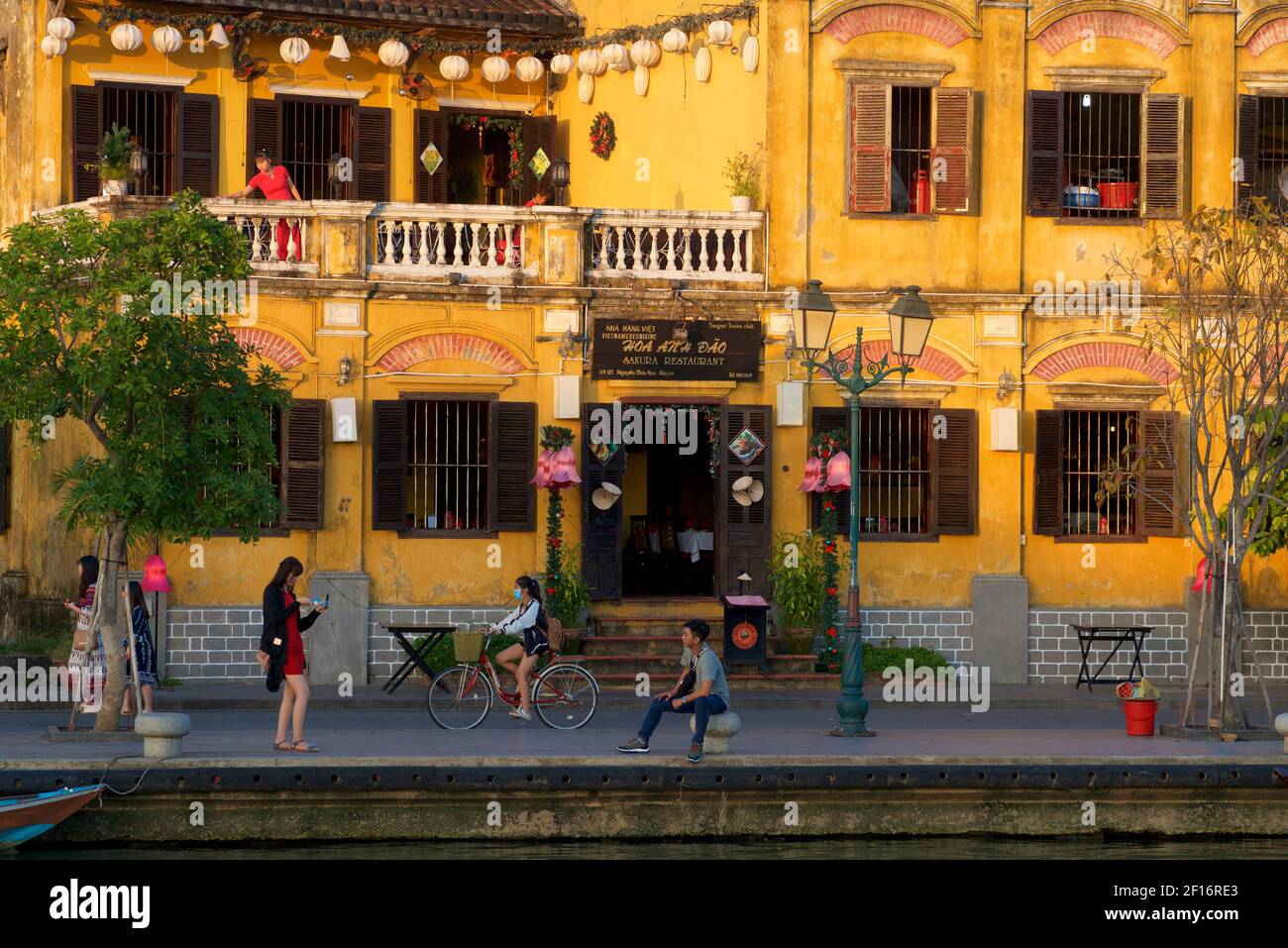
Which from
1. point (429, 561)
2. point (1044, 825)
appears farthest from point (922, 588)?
point (1044, 825)

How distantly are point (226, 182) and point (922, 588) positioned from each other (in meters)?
10.9

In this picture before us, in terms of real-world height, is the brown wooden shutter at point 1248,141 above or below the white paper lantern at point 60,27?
below

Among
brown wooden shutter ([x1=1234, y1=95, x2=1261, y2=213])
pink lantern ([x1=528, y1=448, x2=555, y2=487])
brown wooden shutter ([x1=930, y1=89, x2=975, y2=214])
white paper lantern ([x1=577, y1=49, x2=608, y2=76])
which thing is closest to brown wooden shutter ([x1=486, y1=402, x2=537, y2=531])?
pink lantern ([x1=528, y1=448, x2=555, y2=487])

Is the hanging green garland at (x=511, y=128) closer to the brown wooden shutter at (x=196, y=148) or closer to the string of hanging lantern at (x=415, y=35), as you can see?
the string of hanging lantern at (x=415, y=35)

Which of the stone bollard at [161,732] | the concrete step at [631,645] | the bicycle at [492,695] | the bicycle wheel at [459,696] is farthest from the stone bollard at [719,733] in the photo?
the concrete step at [631,645]

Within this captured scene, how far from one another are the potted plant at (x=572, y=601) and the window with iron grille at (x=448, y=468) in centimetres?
119

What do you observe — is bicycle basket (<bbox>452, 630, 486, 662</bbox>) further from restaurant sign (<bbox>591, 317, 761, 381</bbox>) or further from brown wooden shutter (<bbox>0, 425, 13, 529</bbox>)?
brown wooden shutter (<bbox>0, 425, 13, 529</bbox>)

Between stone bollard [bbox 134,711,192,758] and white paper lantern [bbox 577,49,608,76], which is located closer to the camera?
stone bollard [bbox 134,711,192,758]

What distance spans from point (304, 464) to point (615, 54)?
7195mm

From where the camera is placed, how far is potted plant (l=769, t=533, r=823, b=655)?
89.9 feet

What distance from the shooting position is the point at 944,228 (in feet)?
92.6

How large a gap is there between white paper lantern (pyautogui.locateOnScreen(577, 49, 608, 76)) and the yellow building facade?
18 cm

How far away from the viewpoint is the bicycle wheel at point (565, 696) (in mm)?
22594
